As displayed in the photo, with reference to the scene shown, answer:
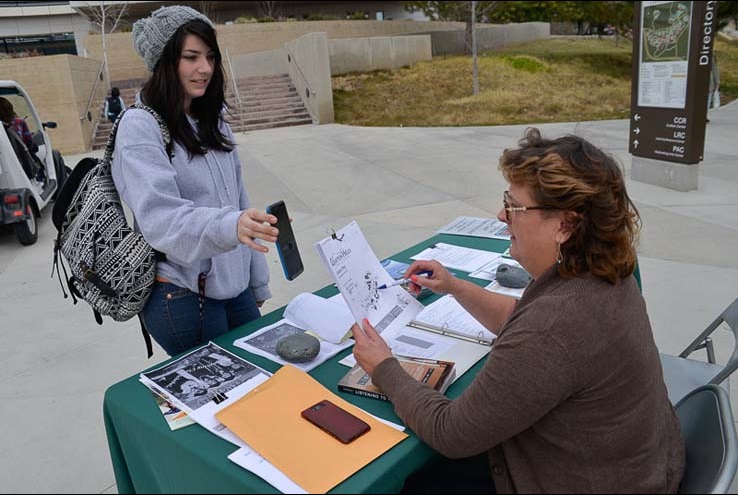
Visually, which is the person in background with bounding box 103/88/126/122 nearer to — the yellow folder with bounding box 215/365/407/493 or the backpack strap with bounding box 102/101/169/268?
the backpack strap with bounding box 102/101/169/268

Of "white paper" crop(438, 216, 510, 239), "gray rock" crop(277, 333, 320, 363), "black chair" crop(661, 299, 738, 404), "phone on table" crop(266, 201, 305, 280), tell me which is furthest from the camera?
"white paper" crop(438, 216, 510, 239)

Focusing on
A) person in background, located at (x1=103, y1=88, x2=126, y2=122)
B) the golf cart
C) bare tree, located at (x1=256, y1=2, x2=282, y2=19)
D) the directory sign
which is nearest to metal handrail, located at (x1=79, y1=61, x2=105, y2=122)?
Result: person in background, located at (x1=103, y1=88, x2=126, y2=122)

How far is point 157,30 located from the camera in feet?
6.23

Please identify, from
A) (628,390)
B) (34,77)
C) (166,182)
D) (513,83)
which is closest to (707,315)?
(628,390)

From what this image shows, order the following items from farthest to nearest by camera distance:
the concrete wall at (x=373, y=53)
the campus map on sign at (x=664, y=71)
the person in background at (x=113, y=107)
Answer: the concrete wall at (x=373, y=53) → the person in background at (x=113, y=107) → the campus map on sign at (x=664, y=71)

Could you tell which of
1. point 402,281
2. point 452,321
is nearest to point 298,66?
point 452,321

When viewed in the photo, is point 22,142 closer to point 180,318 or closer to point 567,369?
point 180,318

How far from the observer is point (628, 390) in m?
1.31

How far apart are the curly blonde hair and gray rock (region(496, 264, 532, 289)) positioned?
2.95 feet

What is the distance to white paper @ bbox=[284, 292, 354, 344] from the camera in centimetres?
203

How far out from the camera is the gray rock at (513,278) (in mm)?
2355

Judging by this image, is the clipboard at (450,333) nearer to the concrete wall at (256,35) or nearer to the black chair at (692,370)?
the black chair at (692,370)

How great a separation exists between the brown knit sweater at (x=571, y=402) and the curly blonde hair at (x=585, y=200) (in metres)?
0.06

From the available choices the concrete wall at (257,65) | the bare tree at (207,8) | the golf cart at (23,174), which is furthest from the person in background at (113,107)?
the bare tree at (207,8)
